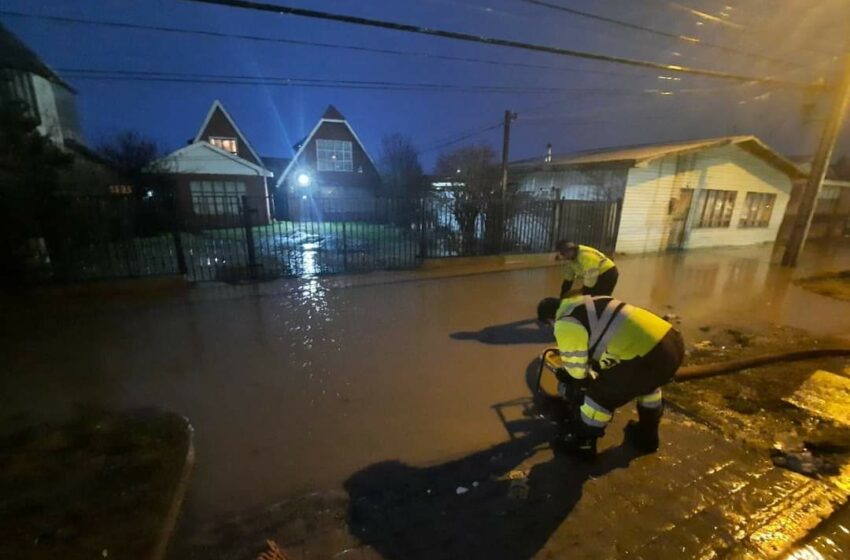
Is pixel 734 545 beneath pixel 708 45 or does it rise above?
beneath

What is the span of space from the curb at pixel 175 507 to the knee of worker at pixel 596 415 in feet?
9.45

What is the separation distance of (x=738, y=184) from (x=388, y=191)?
1840cm

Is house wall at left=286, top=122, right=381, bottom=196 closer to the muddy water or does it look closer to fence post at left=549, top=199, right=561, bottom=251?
fence post at left=549, top=199, right=561, bottom=251

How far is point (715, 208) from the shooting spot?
14672 mm

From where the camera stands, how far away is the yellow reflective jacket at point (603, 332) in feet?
8.83

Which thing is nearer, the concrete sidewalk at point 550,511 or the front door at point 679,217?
the concrete sidewalk at point 550,511

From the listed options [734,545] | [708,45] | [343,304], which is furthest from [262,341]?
[708,45]

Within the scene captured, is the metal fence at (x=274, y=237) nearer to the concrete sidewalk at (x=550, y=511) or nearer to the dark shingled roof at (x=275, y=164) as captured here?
the concrete sidewalk at (x=550, y=511)

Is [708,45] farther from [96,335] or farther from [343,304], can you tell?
[96,335]

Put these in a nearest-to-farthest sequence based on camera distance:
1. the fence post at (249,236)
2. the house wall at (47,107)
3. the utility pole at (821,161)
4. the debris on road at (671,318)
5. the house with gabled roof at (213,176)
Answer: the debris on road at (671,318) → the fence post at (249,236) → the utility pole at (821,161) → the house wall at (47,107) → the house with gabled roof at (213,176)

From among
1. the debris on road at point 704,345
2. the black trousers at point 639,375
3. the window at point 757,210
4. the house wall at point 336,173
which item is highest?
the house wall at point 336,173

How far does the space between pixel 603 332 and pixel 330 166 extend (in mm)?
23507

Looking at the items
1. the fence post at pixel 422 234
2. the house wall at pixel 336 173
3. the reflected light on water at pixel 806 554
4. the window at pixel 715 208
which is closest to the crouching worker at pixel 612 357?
the reflected light on water at pixel 806 554

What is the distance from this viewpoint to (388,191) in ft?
82.9
